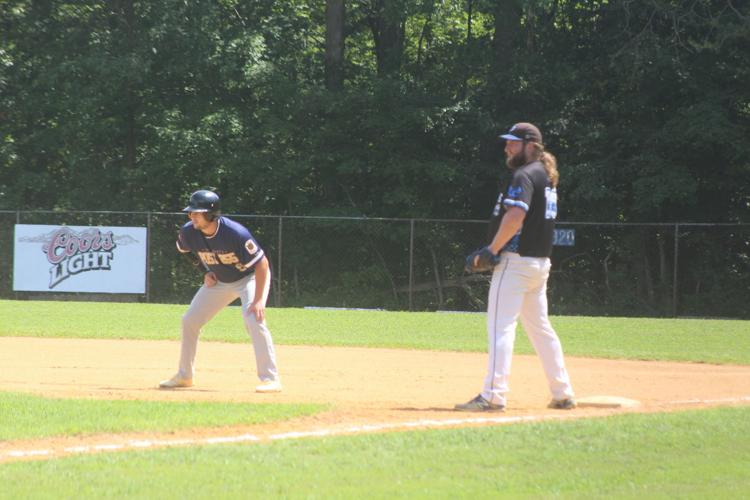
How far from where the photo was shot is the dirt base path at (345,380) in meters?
8.22

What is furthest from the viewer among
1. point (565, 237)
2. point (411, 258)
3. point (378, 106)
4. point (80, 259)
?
point (378, 106)

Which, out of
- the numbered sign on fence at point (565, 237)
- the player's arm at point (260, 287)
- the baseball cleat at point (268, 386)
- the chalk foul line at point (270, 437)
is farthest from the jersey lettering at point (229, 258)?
the numbered sign on fence at point (565, 237)

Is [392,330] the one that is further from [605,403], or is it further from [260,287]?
[605,403]

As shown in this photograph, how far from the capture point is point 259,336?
9469mm

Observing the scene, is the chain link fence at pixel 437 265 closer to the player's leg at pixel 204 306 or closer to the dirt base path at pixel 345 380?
the dirt base path at pixel 345 380

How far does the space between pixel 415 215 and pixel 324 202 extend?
3.03 meters

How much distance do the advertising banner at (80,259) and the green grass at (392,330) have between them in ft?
8.66

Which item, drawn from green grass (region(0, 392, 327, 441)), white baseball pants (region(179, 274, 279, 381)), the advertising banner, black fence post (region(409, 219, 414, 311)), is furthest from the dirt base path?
black fence post (region(409, 219, 414, 311))

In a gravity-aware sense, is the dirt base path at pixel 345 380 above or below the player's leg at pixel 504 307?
below

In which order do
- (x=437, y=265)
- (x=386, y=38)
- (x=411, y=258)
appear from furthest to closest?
(x=386, y=38)
(x=437, y=265)
(x=411, y=258)

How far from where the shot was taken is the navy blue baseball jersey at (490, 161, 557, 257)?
8.00m

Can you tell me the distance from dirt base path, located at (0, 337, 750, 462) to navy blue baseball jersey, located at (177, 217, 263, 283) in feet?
3.75

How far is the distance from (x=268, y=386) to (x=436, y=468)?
3.74 m

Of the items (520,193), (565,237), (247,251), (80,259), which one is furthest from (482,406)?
(80,259)
